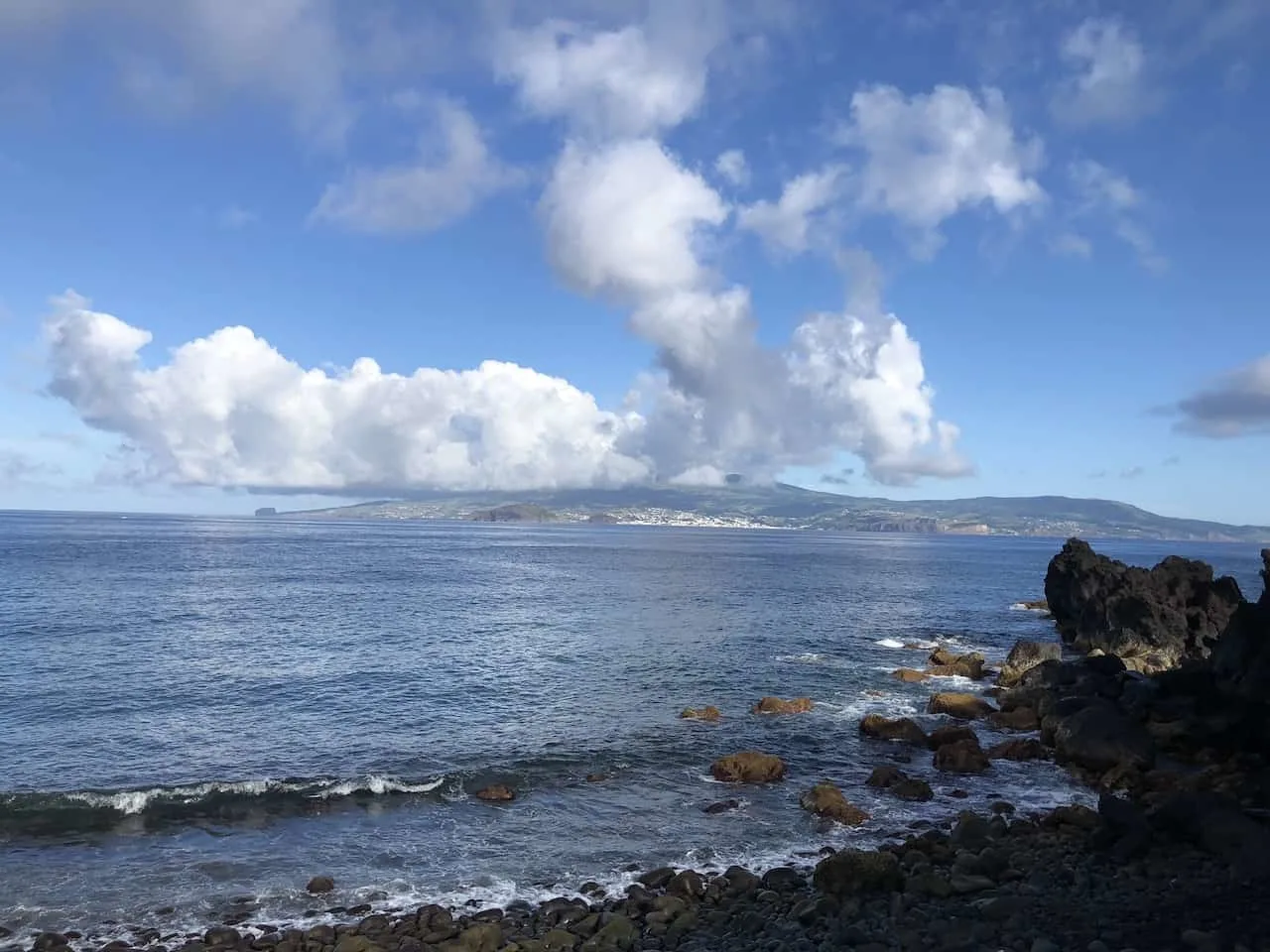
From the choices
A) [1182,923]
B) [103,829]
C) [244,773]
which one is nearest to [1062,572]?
[1182,923]

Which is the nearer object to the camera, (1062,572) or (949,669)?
(949,669)

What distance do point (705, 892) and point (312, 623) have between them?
55901 mm

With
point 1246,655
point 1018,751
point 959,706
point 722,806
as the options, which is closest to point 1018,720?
point 959,706

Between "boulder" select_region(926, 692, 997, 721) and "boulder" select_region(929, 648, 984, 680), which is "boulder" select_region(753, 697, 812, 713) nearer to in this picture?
"boulder" select_region(926, 692, 997, 721)

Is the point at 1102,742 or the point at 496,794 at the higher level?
the point at 1102,742

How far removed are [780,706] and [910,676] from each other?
1297 cm

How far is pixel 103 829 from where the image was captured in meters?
26.3

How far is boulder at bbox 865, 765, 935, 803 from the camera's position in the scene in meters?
29.4

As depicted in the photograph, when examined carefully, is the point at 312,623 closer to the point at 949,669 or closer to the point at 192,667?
the point at 192,667

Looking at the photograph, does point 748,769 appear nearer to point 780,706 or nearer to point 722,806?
point 722,806

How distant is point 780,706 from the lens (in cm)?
4219

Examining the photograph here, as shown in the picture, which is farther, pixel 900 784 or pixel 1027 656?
pixel 1027 656

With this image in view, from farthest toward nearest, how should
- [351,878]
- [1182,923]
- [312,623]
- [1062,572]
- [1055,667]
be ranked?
1. [1062,572]
2. [312,623]
3. [1055,667]
4. [351,878]
5. [1182,923]

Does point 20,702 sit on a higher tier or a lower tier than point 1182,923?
lower
